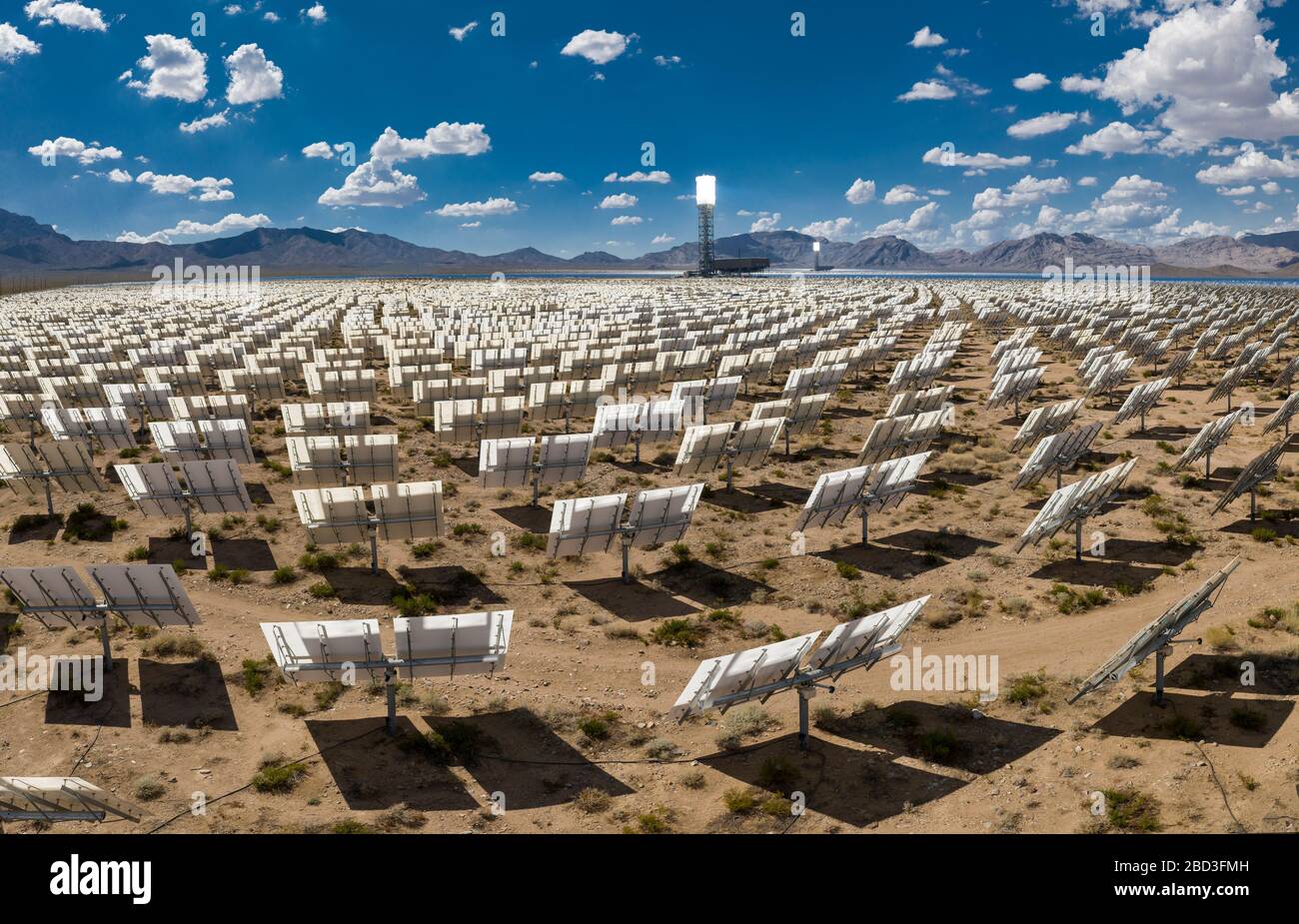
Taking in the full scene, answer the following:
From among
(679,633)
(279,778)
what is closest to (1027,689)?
(679,633)

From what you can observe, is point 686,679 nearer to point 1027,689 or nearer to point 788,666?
point 788,666

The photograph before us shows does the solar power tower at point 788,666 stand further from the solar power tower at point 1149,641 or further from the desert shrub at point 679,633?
the desert shrub at point 679,633

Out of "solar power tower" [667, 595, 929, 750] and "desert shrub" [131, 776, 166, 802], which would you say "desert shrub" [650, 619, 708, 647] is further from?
"desert shrub" [131, 776, 166, 802]

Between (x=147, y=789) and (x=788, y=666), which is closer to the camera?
(x=147, y=789)

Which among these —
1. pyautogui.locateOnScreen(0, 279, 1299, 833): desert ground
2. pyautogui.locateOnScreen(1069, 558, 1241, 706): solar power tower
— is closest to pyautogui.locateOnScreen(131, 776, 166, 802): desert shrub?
pyautogui.locateOnScreen(0, 279, 1299, 833): desert ground

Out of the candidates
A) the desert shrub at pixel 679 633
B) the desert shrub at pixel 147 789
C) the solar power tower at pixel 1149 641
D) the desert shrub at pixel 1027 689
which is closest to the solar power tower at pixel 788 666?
the desert shrub at pixel 1027 689

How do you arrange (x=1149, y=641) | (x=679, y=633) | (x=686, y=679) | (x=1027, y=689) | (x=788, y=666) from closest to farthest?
(x=788, y=666) → (x=1149, y=641) → (x=1027, y=689) → (x=686, y=679) → (x=679, y=633)

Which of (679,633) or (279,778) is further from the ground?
(679,633)

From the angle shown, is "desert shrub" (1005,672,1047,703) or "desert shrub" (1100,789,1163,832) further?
"desert shrub" (1005,672,1047,703)
